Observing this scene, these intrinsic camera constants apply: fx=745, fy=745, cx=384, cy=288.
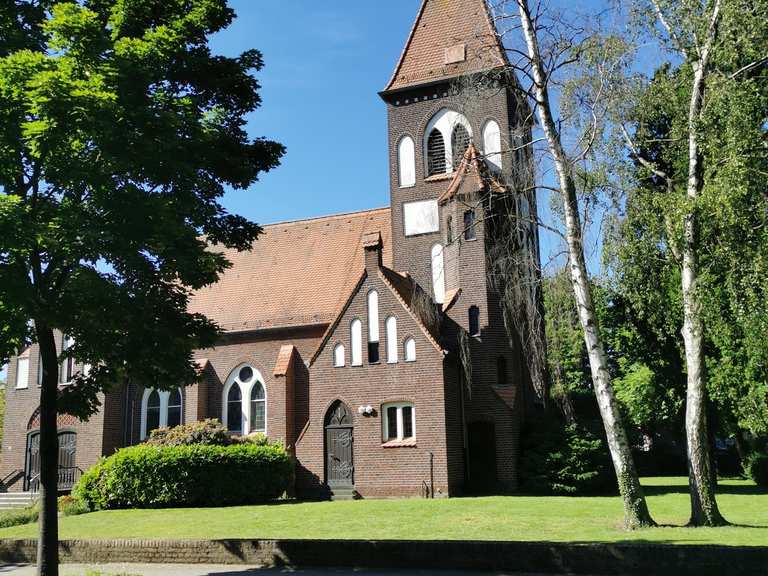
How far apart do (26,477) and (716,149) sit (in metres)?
29.8

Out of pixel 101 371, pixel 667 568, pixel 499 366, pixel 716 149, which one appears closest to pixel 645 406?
pixel 499 366

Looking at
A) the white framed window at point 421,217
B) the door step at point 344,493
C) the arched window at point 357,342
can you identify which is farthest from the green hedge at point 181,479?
the white framed window at point 421,217

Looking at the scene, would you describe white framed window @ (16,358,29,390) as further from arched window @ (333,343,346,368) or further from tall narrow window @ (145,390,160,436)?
arched window @ (333,343,346,368)

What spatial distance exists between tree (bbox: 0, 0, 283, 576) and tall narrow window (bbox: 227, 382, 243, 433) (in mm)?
17761

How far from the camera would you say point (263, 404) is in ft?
96.6

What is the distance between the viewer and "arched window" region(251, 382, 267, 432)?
95.8 feet

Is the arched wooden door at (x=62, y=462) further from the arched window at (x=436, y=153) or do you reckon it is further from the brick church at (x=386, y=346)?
the arched window at (x=436, y=153)

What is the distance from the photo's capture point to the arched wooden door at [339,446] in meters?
24.8

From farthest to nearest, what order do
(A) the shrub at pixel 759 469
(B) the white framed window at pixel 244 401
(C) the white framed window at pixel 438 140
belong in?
(B) the white framed window at pixel 244 401
(A) the shrub at pixel 759 469
(C) the white framed window at pixel 438 140

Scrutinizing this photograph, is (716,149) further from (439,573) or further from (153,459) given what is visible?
(153,459)

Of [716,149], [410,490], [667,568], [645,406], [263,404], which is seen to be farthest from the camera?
[645,406]

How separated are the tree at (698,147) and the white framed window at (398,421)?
1045cm

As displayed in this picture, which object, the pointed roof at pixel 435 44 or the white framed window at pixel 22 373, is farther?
the white framed window at pixel 22 373

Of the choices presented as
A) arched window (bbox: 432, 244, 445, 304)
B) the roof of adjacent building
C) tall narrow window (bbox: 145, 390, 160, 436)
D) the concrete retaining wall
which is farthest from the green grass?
the roof of adjacent building
